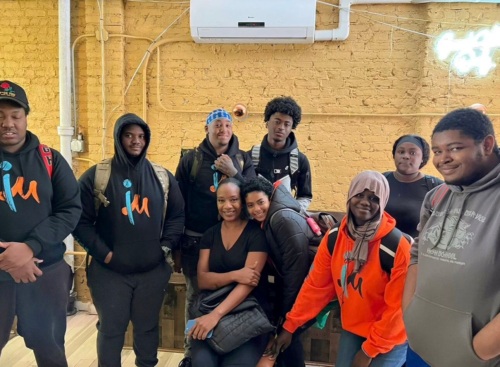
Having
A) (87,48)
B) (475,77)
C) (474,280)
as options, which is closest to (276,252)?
(474,280)

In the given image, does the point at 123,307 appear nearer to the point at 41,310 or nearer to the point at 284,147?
the point at 41,310

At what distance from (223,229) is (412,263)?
0.94 metres

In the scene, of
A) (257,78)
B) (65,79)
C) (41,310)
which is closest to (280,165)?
(257,78)

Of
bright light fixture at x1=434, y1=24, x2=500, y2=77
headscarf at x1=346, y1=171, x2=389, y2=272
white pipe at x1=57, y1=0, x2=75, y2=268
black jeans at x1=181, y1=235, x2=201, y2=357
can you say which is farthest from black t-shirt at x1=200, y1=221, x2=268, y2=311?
bright light fixture at x1=434, y1=24, x2=500, y2=77

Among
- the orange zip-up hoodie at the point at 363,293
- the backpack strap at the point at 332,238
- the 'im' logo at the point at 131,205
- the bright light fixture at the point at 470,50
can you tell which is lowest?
the orange zip-up hoodie at the point at 363,293

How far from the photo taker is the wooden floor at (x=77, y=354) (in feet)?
8.55

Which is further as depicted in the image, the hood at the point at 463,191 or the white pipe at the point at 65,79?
the white pipe at the point at 65,79

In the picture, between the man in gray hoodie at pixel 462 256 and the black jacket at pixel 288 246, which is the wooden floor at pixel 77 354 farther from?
the man in gray hoodie at pixel 462 256

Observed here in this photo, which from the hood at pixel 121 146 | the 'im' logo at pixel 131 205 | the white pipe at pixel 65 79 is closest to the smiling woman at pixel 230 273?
the 'im' logo at pixel 131 205

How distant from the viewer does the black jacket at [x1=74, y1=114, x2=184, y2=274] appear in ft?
6.30

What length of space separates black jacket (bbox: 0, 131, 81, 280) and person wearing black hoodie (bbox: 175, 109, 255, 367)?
0.63 meters

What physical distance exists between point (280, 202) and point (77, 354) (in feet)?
6.54

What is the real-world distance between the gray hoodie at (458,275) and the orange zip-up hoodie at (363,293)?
0.26 meters

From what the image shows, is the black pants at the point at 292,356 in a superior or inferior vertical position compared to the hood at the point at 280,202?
inferior
